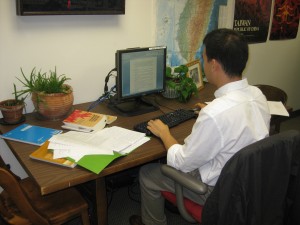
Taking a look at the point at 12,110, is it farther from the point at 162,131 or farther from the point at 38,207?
the point at 162,131

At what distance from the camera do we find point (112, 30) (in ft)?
6.66

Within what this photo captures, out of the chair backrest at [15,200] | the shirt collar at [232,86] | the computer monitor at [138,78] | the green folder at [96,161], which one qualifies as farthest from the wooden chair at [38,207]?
the shirt collar at [232,86]

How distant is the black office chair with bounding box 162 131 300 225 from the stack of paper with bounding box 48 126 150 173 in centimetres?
26

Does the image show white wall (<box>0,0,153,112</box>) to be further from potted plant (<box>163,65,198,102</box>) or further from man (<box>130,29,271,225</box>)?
man (<box>130,29,271,225</box>)

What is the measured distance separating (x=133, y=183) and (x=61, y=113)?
93 centimetres

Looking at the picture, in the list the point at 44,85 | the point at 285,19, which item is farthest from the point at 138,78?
the point at 285,19

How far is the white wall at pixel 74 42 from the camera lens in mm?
1693

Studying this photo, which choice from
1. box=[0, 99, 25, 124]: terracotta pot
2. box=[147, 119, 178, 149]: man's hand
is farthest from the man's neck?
box=[0, 99, 25, 124]: terracotta pot

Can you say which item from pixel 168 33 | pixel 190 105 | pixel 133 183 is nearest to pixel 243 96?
pixel 190 105

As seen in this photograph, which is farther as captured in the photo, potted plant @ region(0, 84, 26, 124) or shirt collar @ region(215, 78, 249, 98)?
potted plant @ region(0, 84, 26, 124)

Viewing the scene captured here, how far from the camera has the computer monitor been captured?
1768 mm

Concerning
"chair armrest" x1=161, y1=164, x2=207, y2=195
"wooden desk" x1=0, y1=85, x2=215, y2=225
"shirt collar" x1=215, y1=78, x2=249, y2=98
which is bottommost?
"chair armrest" x1=161, y1=164, x2=207, y2=195

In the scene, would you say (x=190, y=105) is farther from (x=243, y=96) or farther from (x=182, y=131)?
(x=243, y=96)

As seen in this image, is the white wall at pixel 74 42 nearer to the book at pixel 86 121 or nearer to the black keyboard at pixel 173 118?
the book at pixel 86 121
